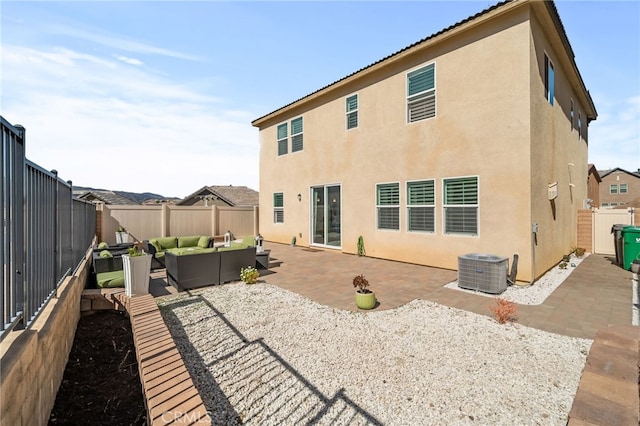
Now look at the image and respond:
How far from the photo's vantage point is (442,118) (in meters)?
8.42

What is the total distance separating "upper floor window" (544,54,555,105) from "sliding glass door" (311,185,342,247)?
282 inches

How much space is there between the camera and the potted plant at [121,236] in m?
13.7

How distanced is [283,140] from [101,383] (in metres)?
12.8

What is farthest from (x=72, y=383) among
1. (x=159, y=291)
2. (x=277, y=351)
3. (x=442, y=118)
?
(x=442, y=118)

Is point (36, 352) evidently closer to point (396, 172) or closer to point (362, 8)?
point (396, 172)

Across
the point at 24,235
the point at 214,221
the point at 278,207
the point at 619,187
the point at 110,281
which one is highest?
the point at 619,187

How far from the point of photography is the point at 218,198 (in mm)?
29375

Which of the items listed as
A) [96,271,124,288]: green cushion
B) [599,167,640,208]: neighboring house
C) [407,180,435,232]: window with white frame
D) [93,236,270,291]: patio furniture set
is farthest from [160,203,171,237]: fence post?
[599,167,640,208]: neighboring house

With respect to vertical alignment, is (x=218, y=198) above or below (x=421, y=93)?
below

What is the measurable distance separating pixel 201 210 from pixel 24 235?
1479cm

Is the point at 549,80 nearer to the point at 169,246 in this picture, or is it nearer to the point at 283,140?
the point at 283,140

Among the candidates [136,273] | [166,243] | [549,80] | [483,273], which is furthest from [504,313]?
[166,243]

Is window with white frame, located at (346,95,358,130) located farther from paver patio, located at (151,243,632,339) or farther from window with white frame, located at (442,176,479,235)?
paver patio, located at (151,243,632,339)

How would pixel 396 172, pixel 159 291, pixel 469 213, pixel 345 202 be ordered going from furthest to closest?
pixel 345 202 → pixel 396 172 → pixel 469 213 → pixel 159 291
